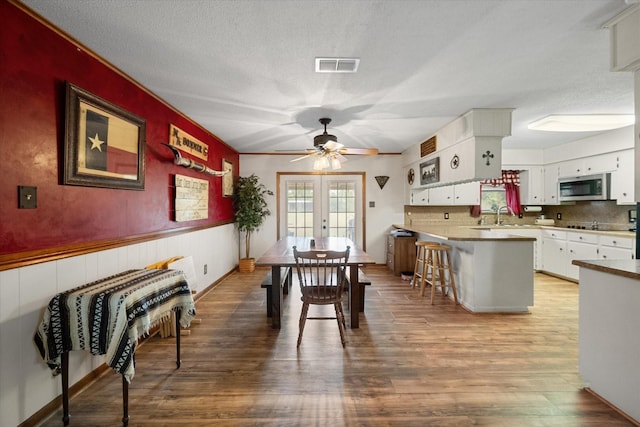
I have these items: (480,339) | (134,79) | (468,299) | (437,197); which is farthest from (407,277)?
(134,79)

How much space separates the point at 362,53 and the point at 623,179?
4743 millimetres

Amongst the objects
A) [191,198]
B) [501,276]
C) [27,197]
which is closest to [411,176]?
[501,276]

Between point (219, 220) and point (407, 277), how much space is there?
333cm

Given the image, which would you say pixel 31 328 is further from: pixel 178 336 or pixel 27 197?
pixel 178 336

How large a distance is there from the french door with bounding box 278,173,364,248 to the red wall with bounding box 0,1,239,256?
12.0ft

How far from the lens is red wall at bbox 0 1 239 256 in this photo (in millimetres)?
1562

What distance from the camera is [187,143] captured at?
3.68m

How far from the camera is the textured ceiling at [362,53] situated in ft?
5.56

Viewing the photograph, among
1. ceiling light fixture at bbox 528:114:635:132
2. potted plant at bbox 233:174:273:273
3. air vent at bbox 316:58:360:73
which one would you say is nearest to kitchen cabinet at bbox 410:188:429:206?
ceiling light fixture at bbox 528:114:635:132

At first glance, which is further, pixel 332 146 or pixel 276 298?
pixel 332 146

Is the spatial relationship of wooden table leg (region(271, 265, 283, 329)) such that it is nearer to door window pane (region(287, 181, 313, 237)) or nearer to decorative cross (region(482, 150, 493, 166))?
decorative cross (region(482, 150, 493, 166))

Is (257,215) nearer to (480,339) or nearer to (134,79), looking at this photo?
(134,79)

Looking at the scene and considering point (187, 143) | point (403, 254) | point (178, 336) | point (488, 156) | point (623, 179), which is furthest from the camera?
point (403, 254)

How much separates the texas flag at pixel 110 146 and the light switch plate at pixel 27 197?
0.42m
